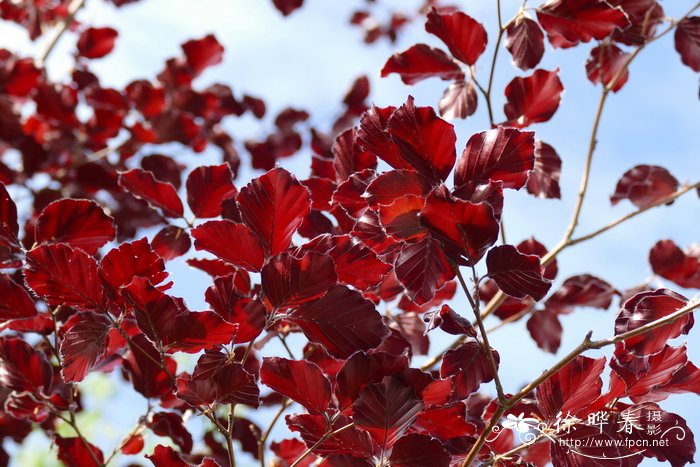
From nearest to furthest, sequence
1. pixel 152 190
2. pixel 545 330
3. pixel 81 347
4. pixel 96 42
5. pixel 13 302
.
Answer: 1. pixel 81 347
2. pixel 13 302
3. pixel 152 190
4. pixel 545 330
5. pixel 96 42

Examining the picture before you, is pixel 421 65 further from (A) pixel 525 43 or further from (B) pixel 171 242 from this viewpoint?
(B) pixel 171 242

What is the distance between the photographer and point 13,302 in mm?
885

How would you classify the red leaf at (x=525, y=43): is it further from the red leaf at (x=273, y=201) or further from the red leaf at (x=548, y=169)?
the red leaf at (x=273, y=201)

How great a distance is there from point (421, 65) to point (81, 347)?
68cm

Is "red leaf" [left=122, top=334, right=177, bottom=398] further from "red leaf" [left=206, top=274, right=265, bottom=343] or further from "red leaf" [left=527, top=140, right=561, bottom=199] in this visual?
"red leaf" [left=527, top=140, right=561, bottom=199]

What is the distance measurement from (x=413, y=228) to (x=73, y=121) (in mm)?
1850

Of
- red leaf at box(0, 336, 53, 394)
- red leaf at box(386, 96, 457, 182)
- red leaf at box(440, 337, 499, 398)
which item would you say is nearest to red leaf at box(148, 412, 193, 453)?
red leaf at box(0, 336, 53, 394)

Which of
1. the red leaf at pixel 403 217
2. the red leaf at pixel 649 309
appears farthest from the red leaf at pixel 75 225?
the red leaf at pixel 649 309

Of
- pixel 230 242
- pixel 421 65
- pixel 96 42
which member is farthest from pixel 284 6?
pixel 230 242

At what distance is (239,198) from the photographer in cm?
75

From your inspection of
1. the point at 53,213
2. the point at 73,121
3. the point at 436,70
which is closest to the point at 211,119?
the point at 73,121

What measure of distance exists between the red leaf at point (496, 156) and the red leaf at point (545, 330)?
722mm

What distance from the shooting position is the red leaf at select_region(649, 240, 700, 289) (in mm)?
1535

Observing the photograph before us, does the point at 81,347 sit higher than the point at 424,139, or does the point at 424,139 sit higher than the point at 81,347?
the point at 424,139
